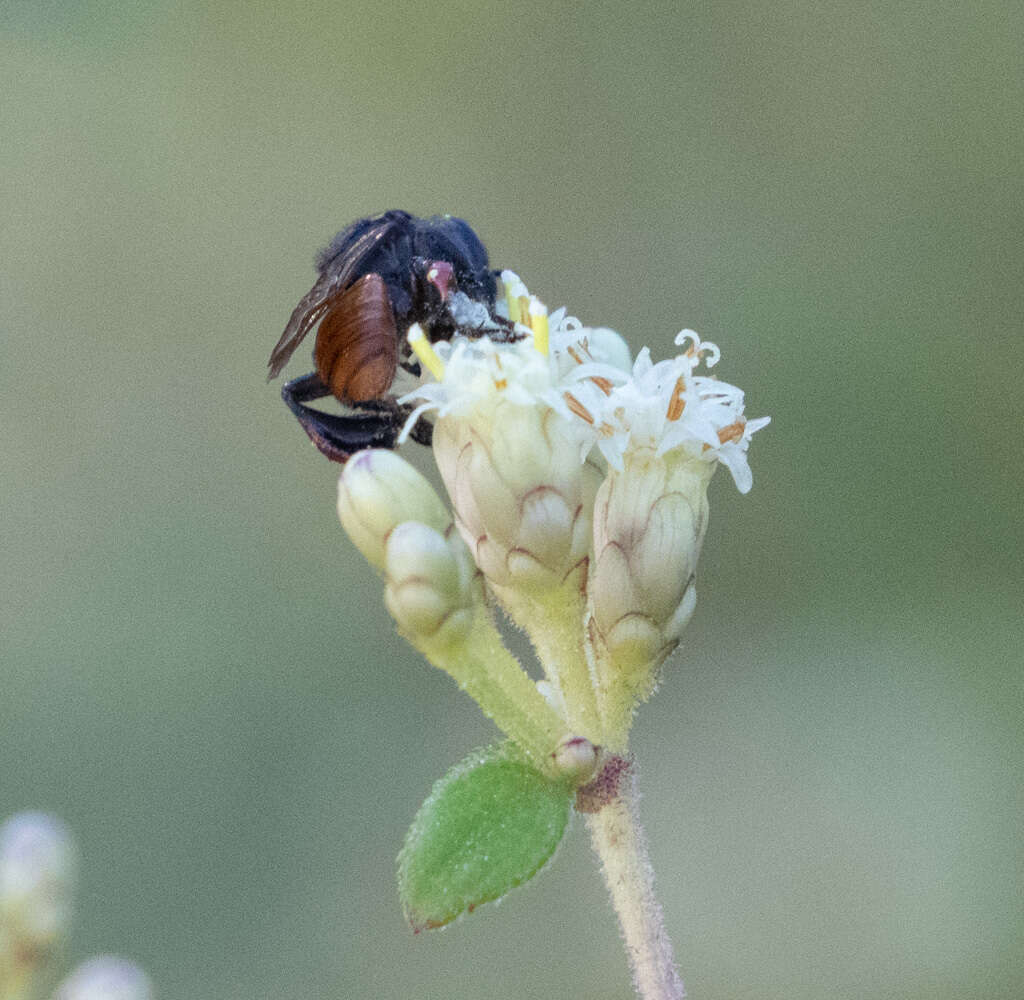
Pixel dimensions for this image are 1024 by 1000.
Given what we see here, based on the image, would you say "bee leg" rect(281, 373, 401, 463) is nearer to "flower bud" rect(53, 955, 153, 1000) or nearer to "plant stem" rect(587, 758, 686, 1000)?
"plant stem" rect(587, 758, 686, 1000)

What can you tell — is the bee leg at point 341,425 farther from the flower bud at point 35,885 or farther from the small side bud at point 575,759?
the flower bud at point 35,885

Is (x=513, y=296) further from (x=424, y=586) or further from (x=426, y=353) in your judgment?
(x=424, y=586)

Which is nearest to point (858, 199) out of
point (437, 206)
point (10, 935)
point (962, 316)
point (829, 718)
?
point (962, 316)

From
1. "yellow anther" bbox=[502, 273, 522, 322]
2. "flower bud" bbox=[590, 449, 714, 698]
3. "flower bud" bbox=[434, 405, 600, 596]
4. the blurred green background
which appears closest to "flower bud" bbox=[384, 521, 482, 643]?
"flower bud" bbox=[434, 405, 600, 596]

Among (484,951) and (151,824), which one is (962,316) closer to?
(484,951)

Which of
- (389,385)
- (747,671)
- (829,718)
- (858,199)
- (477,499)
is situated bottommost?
(477,499)

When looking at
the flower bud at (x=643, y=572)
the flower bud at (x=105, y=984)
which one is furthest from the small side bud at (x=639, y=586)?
the flower bud at (x=105, y=984)
